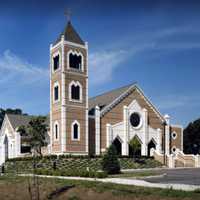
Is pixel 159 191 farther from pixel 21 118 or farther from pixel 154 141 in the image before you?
pixel 21 118

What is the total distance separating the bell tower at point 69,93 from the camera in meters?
47.5

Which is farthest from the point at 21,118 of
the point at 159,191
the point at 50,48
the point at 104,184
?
the point at 159,191

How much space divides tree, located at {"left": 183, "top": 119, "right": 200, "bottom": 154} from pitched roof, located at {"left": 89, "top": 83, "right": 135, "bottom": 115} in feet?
77.5

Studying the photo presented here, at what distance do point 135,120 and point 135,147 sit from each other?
471 cm

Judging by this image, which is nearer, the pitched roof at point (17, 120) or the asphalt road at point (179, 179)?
the asphalt road at point (179, 179)

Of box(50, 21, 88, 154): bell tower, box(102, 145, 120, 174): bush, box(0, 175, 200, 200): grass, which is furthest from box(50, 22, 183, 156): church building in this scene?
box(0, 175, 200, 200): grass

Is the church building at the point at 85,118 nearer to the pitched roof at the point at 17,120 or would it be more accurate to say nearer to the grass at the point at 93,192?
the pitched roof at the point at 17,120

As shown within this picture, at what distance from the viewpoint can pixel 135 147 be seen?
5231 cm

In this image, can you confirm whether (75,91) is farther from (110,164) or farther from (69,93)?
(110,164)

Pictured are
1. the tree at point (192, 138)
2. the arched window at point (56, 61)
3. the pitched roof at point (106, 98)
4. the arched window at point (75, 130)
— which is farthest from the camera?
the tree at point (192, 138)

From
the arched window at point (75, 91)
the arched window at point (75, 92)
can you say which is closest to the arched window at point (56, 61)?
the arched window at point (75, 91)

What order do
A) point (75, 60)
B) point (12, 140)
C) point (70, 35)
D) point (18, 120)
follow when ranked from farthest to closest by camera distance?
point (18, 120)
point (12, 140)
point (70, 35)
point (75, 60)

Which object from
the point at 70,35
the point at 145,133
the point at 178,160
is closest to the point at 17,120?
the point at 70,35

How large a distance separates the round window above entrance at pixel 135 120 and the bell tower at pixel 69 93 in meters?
8.36
